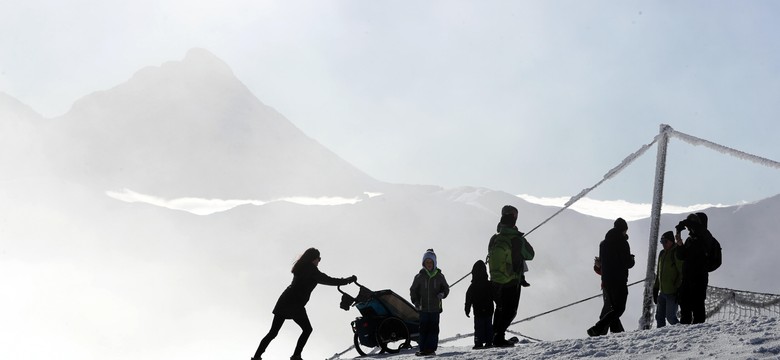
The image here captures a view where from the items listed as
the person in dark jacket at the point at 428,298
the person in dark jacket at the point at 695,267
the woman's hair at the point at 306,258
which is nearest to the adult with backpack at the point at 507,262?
the person in dark jacket at the point at 428,298

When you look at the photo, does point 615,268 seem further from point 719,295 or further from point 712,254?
point 719,295

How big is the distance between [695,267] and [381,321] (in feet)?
14.9

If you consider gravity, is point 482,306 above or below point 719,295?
below

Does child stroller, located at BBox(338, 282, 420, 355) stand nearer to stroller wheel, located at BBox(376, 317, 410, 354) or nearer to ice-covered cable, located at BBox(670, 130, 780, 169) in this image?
stroller wheel, located at BBox(376, 317, 410, 354)

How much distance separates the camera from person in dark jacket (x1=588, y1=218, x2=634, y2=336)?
35.0ft

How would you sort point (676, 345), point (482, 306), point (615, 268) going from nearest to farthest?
point (676, 345), point (615, 268), point (482, 306)

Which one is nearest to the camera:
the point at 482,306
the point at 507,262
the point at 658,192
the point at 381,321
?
the point at 507,262

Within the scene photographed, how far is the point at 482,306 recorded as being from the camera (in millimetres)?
11188

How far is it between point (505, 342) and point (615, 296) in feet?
5.13

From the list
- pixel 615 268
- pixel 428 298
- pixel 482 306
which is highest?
pixel 615 268

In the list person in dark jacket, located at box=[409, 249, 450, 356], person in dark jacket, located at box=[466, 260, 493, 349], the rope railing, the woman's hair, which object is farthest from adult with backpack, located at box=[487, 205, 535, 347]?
the rope railing

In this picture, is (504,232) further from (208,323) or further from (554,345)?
(208,323)

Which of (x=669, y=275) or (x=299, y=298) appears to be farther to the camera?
(x=669, y=275)

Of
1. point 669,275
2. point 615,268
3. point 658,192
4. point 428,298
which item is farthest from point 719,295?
point 428,298
